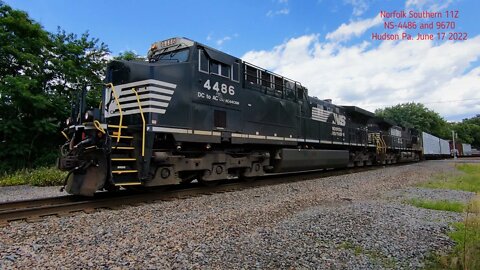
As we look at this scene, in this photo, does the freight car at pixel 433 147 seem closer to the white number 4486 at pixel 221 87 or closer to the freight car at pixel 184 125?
the freight car at pixel 184 125

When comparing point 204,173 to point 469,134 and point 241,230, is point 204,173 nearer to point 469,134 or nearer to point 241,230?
point 241,230

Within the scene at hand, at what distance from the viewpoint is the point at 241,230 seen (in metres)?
4.55

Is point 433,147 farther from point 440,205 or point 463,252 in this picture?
point 463,252

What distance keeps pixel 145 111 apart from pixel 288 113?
5.94m

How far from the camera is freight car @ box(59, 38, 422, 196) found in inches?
251

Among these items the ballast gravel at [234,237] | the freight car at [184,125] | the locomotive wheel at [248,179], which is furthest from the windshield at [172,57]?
the locomotive wheel at [248,179]

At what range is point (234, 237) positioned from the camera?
165 inches

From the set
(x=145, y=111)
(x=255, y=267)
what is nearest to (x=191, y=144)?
(x=145, y=111)

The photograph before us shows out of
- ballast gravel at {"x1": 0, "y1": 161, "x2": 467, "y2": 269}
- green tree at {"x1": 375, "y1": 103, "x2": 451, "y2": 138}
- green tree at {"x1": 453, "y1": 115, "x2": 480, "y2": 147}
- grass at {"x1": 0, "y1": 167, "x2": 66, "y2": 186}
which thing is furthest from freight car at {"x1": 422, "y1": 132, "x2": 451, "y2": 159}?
green tree at {"x1": 453, "y1": 115, "x2": 480, "y2": 147}

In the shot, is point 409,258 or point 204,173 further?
point 204,173

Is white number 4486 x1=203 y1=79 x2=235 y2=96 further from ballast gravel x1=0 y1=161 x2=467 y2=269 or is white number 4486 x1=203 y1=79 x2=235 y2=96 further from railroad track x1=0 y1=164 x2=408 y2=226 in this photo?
ballast gravel x1=0 y1=161 x2=467 y2=269

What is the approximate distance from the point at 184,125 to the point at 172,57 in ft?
5.86

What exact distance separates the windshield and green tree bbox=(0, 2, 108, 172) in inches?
319

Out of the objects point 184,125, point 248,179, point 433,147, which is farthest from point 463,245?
point 433,147
